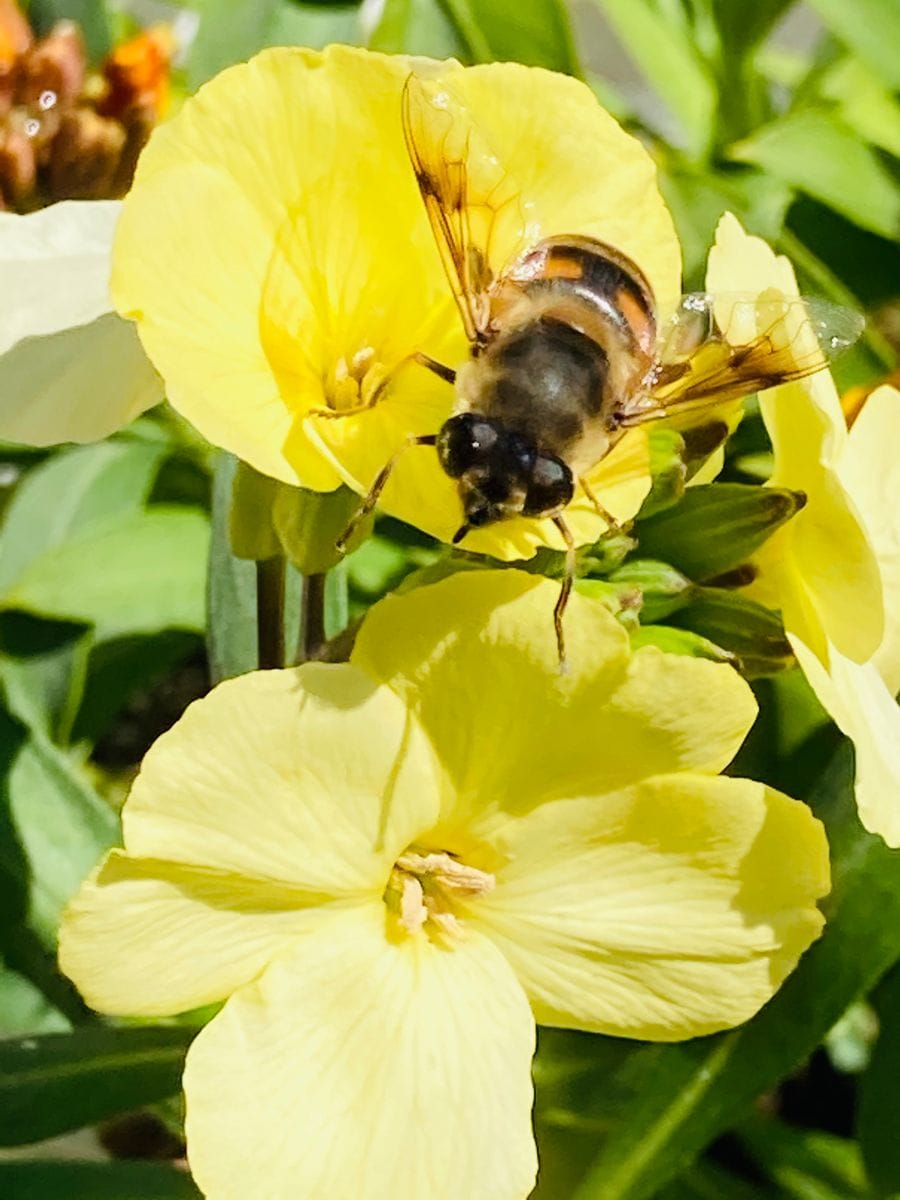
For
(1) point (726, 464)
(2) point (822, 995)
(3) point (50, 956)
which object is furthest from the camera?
(1) point (726, 464)

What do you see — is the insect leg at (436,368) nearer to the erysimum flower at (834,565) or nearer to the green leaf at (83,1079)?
the erysimum flower at (834,565)

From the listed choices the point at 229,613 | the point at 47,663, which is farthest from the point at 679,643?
the point at 47,663

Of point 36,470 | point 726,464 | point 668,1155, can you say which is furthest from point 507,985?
point 36,470

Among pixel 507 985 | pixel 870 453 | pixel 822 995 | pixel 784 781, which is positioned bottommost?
pixel 784 781

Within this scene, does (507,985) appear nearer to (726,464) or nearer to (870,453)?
(870,453)

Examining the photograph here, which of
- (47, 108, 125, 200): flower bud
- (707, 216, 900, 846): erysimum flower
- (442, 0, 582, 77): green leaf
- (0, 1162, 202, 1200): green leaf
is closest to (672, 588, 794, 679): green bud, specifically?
(707, 216, 900, 846): erysimum flower

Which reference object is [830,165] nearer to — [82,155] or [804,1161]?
[82,155]
